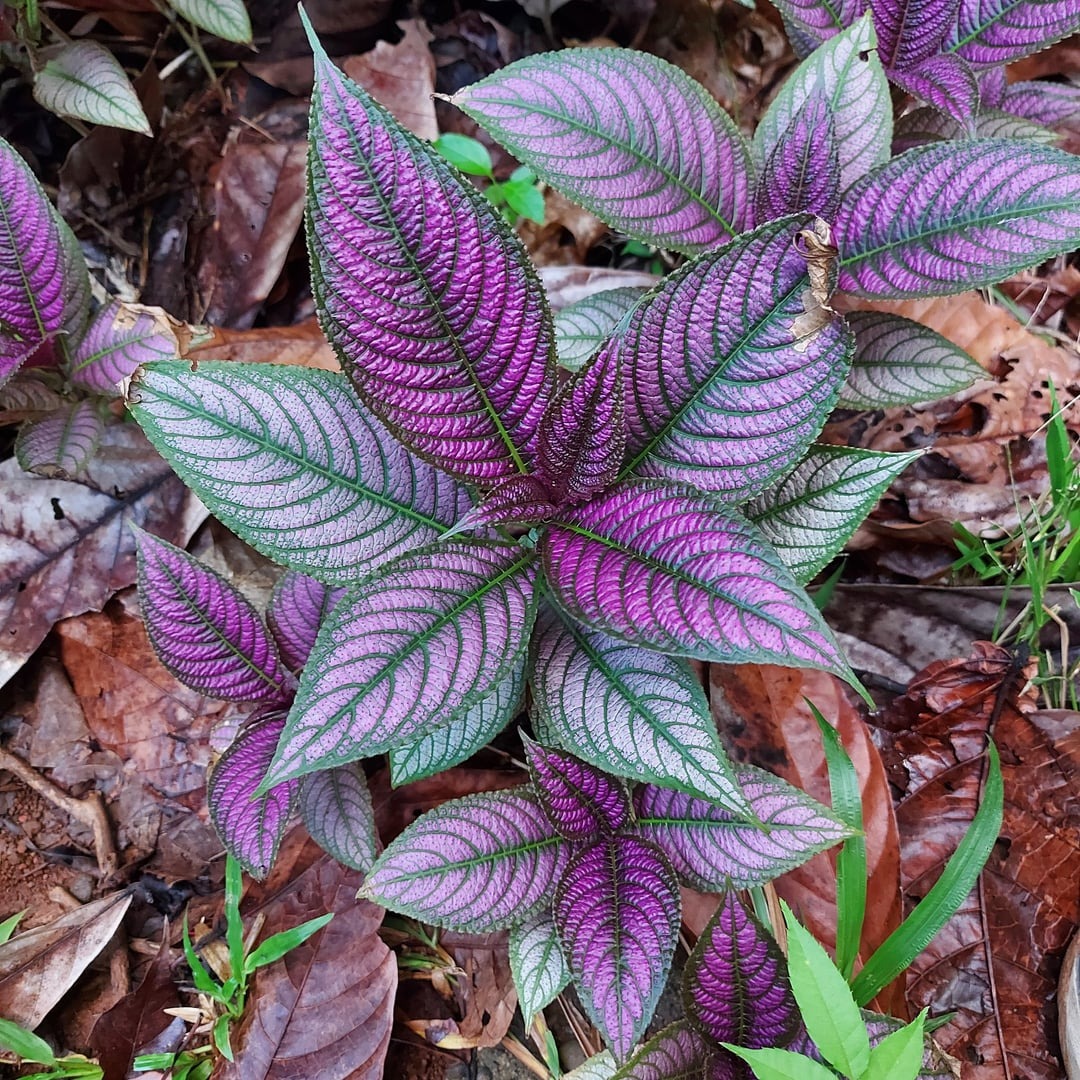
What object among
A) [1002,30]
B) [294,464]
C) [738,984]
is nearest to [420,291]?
[294,464]

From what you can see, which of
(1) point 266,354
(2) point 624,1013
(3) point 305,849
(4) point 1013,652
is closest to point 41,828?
(3) point 305,849

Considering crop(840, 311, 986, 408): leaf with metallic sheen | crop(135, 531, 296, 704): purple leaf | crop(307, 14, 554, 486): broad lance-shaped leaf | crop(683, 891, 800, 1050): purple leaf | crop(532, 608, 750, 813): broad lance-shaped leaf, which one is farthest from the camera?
crop(840, 311, 986, 408): leaf with metallic sheen

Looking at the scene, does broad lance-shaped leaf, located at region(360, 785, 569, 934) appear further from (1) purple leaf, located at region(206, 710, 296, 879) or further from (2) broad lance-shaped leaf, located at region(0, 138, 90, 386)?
(2) broad lance-shaped leaf, located at region(0, 138, 90, 386)

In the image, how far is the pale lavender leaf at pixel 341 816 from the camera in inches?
47.6

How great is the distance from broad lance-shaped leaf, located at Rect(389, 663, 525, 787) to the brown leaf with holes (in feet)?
2.27

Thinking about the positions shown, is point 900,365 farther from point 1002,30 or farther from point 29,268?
point 29,268

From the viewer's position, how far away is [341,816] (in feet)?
3.99

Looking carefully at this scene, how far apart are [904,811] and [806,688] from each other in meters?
0.25

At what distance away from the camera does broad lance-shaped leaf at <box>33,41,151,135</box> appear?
151 cm

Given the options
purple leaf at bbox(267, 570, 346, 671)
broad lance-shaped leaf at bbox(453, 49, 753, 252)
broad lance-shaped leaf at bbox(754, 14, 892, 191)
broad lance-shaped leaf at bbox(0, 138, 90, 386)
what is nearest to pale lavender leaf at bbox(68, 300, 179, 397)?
broad lance-shaped leaf at bbox(0, 138, 90, 386)

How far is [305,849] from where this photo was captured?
1.39 meters

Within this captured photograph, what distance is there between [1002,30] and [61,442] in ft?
5.22

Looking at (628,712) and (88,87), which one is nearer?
(628,712)

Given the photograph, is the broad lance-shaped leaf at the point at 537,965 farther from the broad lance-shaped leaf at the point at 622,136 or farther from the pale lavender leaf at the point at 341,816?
the broad lance-shaped leaf at the point at 622,136
